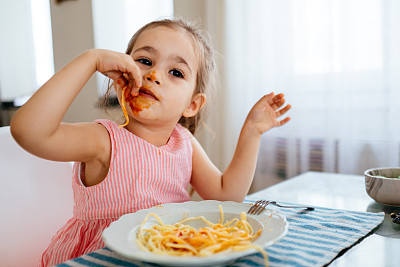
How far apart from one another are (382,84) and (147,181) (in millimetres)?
1753

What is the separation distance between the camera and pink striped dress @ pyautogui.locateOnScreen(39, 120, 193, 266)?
94 centimetres

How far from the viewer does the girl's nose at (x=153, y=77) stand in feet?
3.20

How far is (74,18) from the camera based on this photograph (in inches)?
109

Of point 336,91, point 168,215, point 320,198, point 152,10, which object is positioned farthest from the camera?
point 152,10

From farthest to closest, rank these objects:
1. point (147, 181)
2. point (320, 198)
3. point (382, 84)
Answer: point (382, 84), point (320, 198), point (147, 181)

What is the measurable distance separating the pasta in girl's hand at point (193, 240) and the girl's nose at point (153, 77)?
0.40 m

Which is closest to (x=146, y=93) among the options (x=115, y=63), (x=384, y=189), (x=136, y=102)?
(x=136, y=102)

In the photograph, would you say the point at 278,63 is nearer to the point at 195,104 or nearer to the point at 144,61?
the point at 195,104

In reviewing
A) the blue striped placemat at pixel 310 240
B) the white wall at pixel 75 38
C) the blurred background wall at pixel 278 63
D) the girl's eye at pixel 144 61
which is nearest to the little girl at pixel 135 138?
the girl's eye at pixel 144 61

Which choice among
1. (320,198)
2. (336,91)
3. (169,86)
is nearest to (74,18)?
(336,91)

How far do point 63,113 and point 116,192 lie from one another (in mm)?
251

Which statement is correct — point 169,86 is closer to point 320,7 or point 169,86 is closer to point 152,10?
point 320,7

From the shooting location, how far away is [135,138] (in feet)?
3.35

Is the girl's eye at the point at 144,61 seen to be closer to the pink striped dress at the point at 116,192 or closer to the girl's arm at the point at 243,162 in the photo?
the pink striped dress at the point at 116,192
